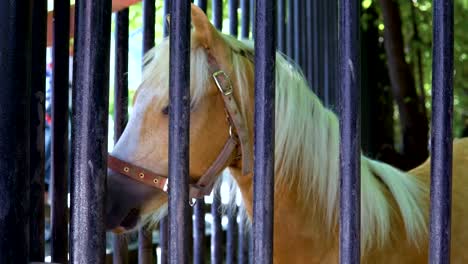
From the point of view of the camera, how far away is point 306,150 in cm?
182

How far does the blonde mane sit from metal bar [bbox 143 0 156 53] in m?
0.42

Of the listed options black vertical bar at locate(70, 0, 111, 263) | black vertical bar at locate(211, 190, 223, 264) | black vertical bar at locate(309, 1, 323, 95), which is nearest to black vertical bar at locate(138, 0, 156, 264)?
black vertical bar at locate(211, 190, 223, 264)

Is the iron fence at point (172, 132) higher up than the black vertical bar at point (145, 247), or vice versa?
the iron fence at point (172, 132)

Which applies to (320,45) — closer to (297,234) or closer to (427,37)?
(297,234)

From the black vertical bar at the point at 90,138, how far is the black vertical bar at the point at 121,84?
1.14 metres

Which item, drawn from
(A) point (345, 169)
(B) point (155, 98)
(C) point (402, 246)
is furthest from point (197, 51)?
(A) point (345, 169)

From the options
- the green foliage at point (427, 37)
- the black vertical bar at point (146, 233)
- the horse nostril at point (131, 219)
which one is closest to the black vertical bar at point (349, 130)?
the horse nostril at point (131, 219)

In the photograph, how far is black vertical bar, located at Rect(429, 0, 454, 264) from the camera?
0.95m

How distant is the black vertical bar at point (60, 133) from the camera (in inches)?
44.6

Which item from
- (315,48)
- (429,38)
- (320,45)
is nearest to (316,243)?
(315,48)

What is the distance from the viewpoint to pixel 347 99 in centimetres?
98

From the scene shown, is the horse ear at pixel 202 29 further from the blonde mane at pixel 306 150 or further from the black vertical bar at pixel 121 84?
the black vertical bar at pixel 121 84

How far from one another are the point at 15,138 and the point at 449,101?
2.11ft

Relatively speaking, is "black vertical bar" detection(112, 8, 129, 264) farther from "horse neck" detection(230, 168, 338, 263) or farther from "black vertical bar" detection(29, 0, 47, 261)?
"black vertical bar" detection(29, 0, 47, 261)
